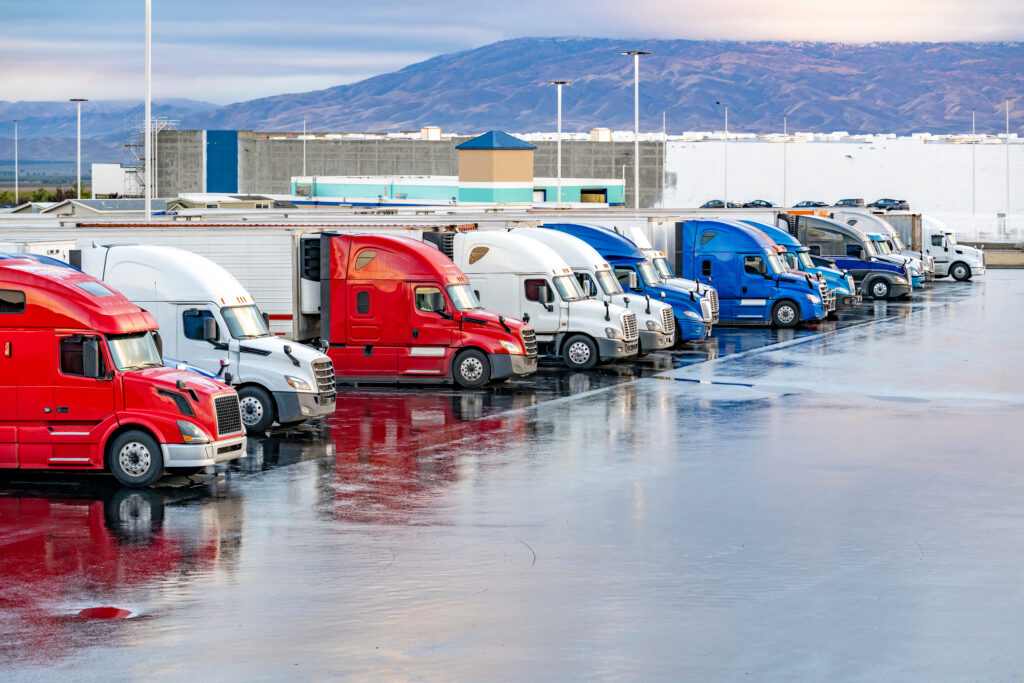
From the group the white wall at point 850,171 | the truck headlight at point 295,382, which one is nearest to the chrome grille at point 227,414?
the truck headlight at point 295,382

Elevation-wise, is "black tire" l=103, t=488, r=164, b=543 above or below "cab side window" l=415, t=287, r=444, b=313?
below

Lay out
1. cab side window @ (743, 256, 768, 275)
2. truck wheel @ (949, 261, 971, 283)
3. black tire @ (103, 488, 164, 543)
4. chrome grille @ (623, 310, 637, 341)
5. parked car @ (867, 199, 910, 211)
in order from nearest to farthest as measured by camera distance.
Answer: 1. black tire @ (103, 488, 164, 543)
2. chrome grille @ (623, 310, 637, 341)
3. cab side window @ (743, 256, 768, 275)
4. truck wheel @ (949, 261, 971, 283)
5. parked car @ (867, 199, 910, 211)

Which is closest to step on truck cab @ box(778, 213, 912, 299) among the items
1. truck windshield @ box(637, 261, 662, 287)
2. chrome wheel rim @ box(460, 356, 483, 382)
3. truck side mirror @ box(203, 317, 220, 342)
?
truck windshield @ box(637, 261, 662, 287)

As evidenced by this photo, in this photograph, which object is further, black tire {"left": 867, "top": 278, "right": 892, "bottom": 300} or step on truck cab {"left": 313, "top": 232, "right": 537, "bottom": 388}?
black tire {"left": 867, "top": 278, "right": 892, "bottom": 300}

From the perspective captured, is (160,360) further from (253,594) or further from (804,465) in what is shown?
(804,465)

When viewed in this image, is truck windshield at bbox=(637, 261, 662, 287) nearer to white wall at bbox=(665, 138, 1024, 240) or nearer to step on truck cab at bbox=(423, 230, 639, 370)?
step on truck cab at bbox=(423, 230, 639, 370)

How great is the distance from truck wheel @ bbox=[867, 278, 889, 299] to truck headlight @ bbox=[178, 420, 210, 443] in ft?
125

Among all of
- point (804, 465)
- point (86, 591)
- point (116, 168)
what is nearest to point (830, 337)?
point (804, 465)

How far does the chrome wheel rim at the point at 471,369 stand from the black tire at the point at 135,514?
35.0ft

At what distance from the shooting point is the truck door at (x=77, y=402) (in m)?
17.8

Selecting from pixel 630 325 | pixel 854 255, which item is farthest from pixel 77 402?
pixel 854 255

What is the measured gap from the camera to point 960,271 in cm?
6362

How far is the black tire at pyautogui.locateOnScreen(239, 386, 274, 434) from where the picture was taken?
72.9ft

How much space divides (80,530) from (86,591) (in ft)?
9.00
